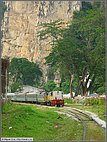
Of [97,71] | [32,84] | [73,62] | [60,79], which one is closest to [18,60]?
[32,84]

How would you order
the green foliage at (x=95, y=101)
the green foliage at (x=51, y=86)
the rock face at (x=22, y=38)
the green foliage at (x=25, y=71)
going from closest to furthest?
the green foliage at (x=95, y=101) < the green foliage at (x=51, y=86) < the rock face at (x=22, y=38) < the green foliage at (x=25, y=71)

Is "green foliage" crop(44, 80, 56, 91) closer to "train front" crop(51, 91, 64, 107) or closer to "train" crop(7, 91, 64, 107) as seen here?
"train" crop(7, 91, 64, 107)

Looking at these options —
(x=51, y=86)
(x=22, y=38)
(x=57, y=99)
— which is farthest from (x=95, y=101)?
(x=22, y=38)

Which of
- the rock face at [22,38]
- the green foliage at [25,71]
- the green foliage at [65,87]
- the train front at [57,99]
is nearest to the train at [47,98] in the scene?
the train front at [57,99]

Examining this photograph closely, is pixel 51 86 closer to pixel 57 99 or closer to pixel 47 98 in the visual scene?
pixel 47 98

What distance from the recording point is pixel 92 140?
670 cm

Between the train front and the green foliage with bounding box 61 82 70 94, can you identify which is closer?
the train front

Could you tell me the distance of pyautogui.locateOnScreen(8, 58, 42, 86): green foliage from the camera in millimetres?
52969

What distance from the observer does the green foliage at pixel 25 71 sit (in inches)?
2085

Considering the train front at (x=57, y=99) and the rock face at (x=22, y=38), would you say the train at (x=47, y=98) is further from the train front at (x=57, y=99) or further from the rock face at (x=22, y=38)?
the rock face at (x=22, y=38)

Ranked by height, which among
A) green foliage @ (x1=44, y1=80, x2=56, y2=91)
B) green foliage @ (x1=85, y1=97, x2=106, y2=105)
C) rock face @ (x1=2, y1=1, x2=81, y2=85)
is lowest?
green foliage @ (x1=85, y1=97, x2=106, y2=105)

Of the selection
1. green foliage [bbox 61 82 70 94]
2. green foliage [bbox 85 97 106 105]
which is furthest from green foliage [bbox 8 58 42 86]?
green foliage [bbox 85 97 106 105]

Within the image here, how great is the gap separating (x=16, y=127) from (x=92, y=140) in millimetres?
3234

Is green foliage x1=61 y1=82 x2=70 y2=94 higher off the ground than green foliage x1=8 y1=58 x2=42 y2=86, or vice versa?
green foliage x1=8 y1=58 x2=42 y2=86
